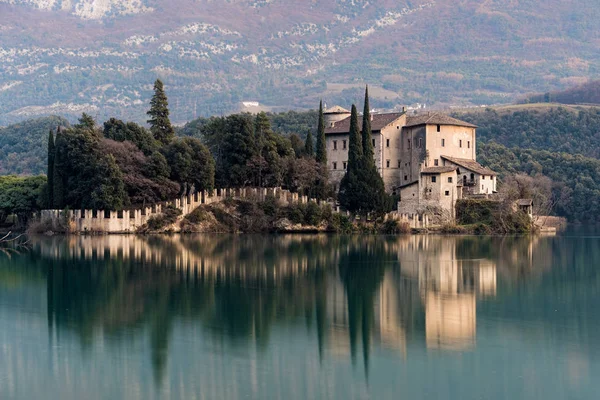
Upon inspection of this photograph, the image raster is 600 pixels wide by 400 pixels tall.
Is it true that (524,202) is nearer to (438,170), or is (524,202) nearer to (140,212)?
(438,170)

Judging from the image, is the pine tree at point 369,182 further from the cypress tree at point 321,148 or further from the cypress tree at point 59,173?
the cypress tree at point 59,173

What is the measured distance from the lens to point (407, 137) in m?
79.3

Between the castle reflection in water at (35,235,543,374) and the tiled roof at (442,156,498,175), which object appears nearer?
the castle reflection in water at (35,235,543,374)

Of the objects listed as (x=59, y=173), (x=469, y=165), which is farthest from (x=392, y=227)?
(x=59, y=173)

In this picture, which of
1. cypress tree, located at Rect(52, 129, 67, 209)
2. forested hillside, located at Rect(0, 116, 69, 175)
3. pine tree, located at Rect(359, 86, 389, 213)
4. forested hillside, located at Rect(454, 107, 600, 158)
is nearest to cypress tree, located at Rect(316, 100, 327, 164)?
pine tree, located at Rect(359, 86, 389, 213)

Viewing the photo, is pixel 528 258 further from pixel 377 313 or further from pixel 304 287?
pixel 377 313

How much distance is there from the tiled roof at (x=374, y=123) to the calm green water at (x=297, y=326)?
29.9m

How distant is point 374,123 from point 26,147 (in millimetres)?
78546

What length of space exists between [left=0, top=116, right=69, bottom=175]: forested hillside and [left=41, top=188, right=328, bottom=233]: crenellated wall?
194 feet

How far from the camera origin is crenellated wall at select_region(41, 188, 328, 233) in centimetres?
6905

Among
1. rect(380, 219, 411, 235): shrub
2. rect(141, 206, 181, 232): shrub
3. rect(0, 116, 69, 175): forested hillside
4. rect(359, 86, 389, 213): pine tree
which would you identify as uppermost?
rect(0, 116, 69, 175): forested hillside

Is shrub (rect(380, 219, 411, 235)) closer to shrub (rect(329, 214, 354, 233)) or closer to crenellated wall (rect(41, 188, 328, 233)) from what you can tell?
shrub (rect(329, 214, 354, 233))

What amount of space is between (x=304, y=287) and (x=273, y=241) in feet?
78.8

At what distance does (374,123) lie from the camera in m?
80.9
